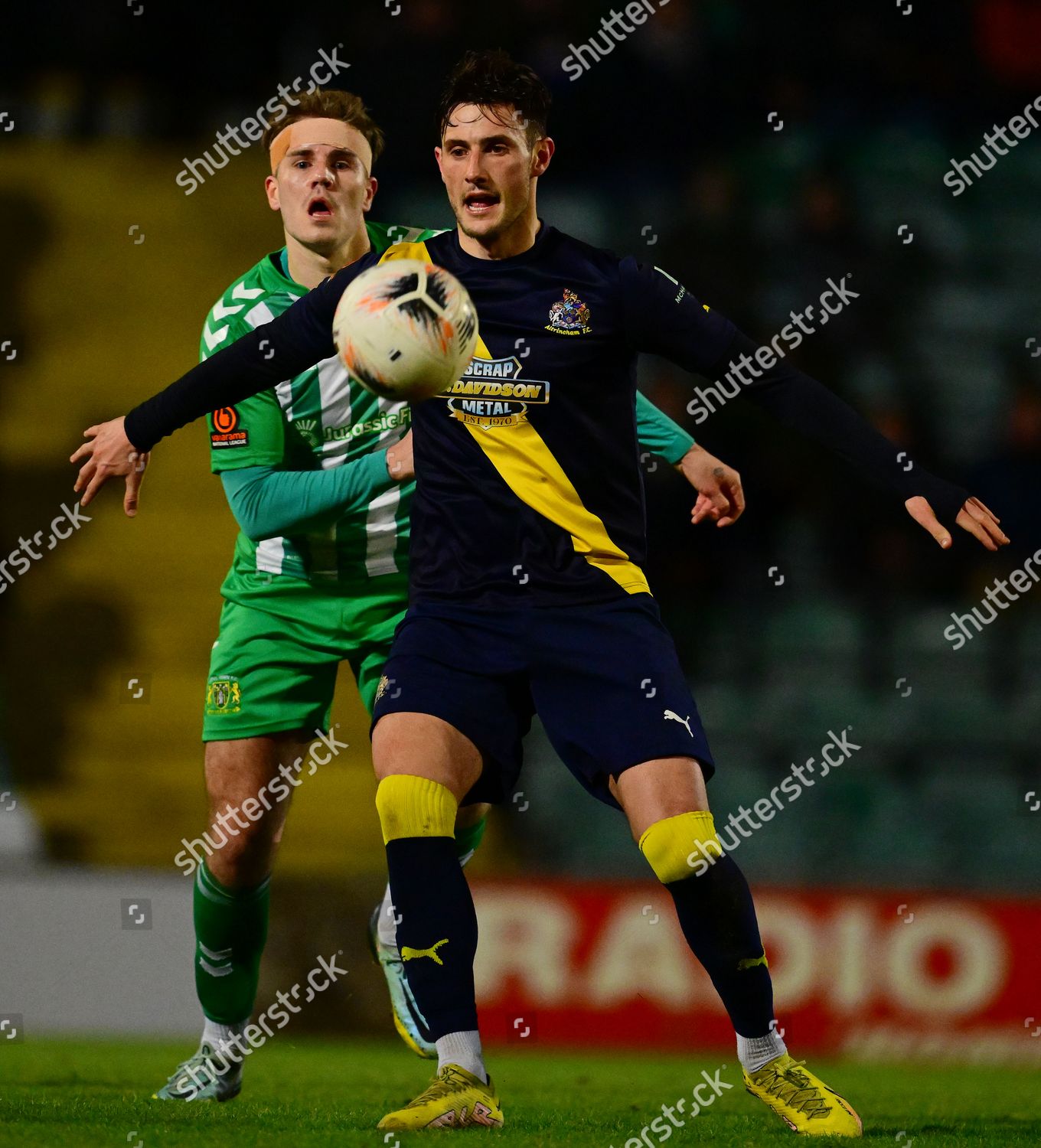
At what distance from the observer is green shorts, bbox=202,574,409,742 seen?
4.84m

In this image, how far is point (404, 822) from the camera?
149 inches

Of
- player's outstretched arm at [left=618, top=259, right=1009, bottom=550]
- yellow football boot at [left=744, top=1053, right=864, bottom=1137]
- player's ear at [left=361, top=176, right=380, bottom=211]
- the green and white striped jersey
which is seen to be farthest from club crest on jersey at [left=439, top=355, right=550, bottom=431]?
yellow football boot at [left=744, top=1053, right=864, bottom=1137]

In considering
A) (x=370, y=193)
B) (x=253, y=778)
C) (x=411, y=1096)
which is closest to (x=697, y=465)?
(x=370, y=193)

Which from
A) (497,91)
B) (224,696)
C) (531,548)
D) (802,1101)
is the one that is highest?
(497,91)

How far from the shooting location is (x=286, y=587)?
16.2 feet

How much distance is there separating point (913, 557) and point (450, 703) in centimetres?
641

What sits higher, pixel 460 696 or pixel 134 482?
pixel 134 482

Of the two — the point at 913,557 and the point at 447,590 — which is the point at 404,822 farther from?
the point at 913,557

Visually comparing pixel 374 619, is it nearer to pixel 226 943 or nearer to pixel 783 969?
pixel 226 943

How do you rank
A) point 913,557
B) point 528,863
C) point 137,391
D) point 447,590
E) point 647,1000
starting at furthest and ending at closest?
point 137,391 → point 913,557 → point 528,863 → point 647,1000 → point 447,590

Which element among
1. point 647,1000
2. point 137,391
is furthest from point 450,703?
point 137,391

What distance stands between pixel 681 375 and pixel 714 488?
5.71 meters

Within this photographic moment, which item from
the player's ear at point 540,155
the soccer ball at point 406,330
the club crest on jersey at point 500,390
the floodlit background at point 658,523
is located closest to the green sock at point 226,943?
the club crest on jersey at point 500,390

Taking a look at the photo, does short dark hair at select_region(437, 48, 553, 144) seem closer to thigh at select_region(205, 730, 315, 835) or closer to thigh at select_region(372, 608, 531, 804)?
thigh at select_region(372, 608, 531, 804)
